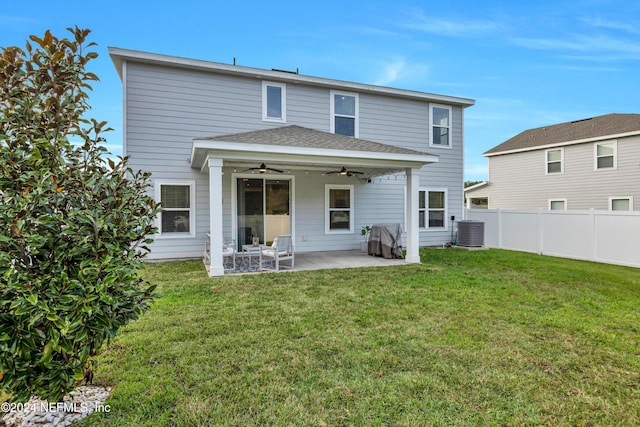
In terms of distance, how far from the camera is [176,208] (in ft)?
28.8

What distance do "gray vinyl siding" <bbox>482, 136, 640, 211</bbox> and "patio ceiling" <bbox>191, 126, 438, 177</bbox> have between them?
10765 millimetres

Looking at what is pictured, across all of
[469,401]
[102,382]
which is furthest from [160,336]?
[469,401]

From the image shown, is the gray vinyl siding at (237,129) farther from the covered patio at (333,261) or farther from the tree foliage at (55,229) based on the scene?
the tree foliage at (55,229)

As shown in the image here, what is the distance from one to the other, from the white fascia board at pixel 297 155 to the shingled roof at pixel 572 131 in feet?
36.5

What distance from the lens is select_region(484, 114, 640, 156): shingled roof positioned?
44.5ft

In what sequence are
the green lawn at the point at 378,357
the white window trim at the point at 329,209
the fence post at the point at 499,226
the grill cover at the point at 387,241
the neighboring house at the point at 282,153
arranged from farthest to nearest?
the fence post at the point at 499,226
the white window trim at the point at 329,209
the grill cover at the point at 387,241
the neighboring house at the point at 282,153
the green lawn at the point at 378,357

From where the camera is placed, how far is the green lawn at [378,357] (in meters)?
2.33

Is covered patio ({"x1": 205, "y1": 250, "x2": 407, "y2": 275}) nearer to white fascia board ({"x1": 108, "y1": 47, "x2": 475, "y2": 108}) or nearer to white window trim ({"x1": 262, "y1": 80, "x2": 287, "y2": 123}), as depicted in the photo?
white window trim ({"x1": 262, "y1": 80, "x2": 287, "y2": 123})

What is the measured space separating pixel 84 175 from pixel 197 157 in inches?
222

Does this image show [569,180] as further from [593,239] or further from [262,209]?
[262,209]

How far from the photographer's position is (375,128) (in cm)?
1086

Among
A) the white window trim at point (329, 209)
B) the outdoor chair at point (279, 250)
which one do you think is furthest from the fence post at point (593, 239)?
the outdoor chair at point (279, 250)

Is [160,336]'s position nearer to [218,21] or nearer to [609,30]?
[218,21]

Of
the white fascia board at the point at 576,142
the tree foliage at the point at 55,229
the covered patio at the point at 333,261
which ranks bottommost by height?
the covered patio at the point at 333,261
